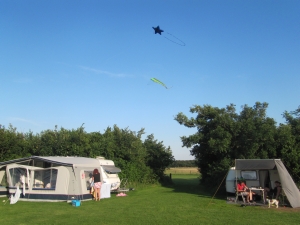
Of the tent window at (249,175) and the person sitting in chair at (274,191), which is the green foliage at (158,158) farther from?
the person sitting in chair at (274,191)

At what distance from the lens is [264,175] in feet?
53.0

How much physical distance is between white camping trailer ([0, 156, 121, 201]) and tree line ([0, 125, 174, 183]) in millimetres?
6130

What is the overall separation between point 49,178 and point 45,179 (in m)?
0.27

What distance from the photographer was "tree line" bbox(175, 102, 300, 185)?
738 inches

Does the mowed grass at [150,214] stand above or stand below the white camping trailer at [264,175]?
below

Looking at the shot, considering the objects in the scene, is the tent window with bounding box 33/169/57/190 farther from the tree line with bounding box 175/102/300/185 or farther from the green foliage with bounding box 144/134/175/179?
the green foliage with bounding box 144/134/175/179

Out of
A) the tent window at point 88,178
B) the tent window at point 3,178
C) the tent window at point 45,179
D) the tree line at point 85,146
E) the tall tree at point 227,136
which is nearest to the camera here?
the tent window at point 45,179

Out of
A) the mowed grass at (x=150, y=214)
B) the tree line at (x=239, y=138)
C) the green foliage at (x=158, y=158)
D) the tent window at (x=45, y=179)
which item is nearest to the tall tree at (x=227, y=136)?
the tree line at (x=239, y=138)

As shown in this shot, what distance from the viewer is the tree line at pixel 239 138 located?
18734mm

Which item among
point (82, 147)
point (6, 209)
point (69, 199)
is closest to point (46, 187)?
point (69, 199)

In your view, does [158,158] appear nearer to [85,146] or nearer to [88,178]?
[85,146]

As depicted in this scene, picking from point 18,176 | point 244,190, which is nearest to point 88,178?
point 18,176

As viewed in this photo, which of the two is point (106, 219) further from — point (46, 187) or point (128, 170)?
point (128, 170)

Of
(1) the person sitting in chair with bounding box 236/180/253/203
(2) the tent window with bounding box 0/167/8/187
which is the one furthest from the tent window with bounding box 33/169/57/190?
(1) the person sitting in chair with bounding box 236/180/253/203
